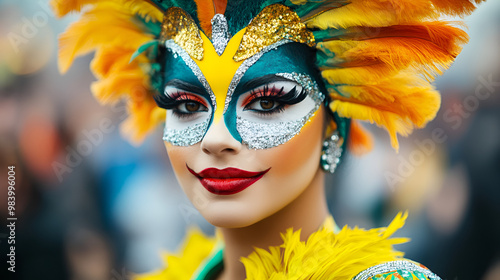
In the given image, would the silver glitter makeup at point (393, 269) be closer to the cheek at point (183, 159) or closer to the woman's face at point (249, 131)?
the woman's face at point (249, 131)

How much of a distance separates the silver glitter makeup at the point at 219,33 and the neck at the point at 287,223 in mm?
498

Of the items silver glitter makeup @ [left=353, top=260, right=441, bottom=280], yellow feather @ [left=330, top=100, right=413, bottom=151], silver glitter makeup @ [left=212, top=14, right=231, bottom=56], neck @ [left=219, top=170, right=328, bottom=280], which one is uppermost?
silver glitter makeup @ [left=212, top=14, right=231, bottom=56]

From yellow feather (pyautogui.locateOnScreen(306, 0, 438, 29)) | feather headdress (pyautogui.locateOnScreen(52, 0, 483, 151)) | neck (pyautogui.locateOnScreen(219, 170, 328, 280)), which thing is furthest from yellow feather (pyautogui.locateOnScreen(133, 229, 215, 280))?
yellow feather (pyautogui.locateOnScreen(306, 0, 438, 29))

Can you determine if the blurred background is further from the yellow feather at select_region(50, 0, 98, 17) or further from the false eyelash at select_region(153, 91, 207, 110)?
the false eyelash at select_region(153, 91, 207, 110)

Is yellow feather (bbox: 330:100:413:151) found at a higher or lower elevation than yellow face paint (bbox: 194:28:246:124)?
lower

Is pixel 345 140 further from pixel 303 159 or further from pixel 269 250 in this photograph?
pixel 269 250

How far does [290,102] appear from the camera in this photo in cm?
132

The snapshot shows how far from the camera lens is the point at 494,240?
263 cm

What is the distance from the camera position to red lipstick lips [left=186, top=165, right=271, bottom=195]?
128cm

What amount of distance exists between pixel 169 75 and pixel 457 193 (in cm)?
212

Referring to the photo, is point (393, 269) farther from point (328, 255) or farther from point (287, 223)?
point (287, 223)

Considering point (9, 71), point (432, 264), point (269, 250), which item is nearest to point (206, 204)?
point (269, 250)

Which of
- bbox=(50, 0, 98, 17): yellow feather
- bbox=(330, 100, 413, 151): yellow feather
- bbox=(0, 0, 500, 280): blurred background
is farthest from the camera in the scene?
bbox=(0, 0, 500, 280): blurred background

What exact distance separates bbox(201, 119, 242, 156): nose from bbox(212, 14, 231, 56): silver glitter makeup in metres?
0.22
